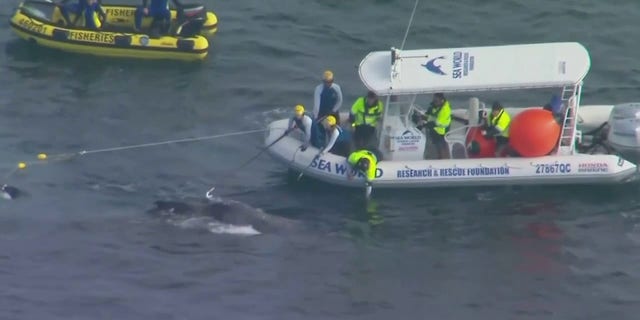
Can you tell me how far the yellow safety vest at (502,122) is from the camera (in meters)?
32.0

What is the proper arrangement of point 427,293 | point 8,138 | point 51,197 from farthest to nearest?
Answer: 1. point 8,138
2. point 51,197
3. point 427,293

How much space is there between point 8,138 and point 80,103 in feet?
9.17

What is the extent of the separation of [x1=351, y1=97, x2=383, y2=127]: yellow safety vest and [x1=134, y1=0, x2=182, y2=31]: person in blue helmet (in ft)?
32.5

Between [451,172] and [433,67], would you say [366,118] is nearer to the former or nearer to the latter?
[433,67]

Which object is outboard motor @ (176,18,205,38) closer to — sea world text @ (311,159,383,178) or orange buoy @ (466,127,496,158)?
sea world text @ (311,159,383,178)

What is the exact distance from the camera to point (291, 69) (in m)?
39.7

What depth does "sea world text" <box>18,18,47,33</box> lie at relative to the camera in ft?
131

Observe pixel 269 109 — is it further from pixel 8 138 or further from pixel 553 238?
pixel 553 238

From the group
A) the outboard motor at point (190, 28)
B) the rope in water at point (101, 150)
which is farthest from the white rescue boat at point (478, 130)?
the outboard motor at point (190, 28)

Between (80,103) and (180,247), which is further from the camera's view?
(80,103)

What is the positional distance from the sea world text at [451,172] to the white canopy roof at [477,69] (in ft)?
6.38

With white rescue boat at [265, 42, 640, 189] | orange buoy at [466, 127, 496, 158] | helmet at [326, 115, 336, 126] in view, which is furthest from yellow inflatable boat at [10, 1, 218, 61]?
orange buoy at [466, 127, 496, 158]

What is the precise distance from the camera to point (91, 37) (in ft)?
130

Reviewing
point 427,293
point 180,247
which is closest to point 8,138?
point 180,247
